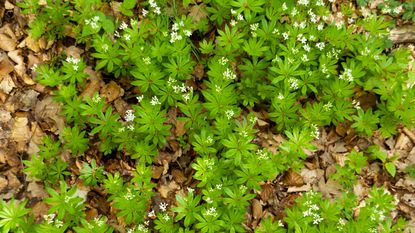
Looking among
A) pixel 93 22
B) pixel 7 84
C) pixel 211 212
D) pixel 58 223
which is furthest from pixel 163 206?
pixel 7 84

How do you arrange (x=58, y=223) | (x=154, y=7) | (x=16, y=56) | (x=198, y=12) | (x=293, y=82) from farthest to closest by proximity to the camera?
1. (x=198, y=12)
2. (x=154, y=7)
3. (x=16, y=56)
4. (x=293, y=82)
5. (x=58, y=223)

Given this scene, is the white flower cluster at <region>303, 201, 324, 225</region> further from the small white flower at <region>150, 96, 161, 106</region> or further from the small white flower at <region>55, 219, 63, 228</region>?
the small white flower at <region>55, 219, 63, 228</region>

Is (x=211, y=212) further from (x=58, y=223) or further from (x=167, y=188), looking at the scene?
(x=58, y=223)

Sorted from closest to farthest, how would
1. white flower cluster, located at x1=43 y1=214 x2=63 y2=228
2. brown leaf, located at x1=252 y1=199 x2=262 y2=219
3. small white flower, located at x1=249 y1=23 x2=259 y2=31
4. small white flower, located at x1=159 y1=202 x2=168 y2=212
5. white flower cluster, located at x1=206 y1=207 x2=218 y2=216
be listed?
1. white flower cluster, located at x1=43 y1=214 x2=63 y2=228
2. white flower cluster, located at x1=206 y1=207 x2=218 y2=216
3. small white flower, located at x1=159 y1=202 x2=168 y2=212
4. brown leaf, located at x1=252 y1=199 x2=262 y2=219
5. small white flower, located at x1=249 y1=23 x2=259 y2=31

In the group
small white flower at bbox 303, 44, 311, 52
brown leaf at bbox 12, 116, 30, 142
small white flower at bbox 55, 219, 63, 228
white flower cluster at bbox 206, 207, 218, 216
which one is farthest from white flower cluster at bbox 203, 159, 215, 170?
brown leaf at bbox 12, 116, 30, 142

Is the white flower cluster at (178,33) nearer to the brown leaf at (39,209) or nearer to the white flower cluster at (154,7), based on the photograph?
the white flower cluster at (154,7)

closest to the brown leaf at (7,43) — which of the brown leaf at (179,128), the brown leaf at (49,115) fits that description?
the brown leaf at (49,115)
